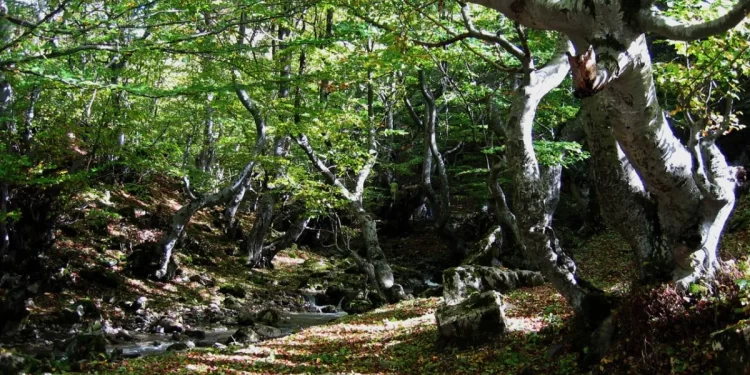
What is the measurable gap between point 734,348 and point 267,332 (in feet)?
36.4

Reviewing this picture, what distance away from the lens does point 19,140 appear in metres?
13.2

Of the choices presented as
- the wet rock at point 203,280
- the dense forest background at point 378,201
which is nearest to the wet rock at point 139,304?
the dense forest background at point 378,201


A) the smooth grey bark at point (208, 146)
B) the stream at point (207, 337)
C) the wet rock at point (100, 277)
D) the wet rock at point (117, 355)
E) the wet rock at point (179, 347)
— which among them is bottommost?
the stream at point (207, 337)

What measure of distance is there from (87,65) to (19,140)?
3225 millimetres

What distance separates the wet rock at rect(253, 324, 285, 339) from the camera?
13.3 metres

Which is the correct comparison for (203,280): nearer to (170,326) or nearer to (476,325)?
(170,326)

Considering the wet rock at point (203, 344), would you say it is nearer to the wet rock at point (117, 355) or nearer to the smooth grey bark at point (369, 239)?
the wet rock at point (117, 355)

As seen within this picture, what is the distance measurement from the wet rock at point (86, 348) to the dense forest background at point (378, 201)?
0.05 metres

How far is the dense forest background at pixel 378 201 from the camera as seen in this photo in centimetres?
527

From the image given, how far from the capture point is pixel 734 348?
4453 mm

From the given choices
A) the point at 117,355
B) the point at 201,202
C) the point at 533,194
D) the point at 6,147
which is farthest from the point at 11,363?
the point at 201,202

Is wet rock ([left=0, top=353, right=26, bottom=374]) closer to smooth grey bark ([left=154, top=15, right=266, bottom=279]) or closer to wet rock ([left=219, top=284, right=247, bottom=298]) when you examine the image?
smooth grey bark ([left=154, top=15, right=266, bottom=279])

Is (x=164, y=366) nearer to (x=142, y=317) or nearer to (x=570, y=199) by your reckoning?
(x=142, y=317)

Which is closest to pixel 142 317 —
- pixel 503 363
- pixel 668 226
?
pixel 503 363
